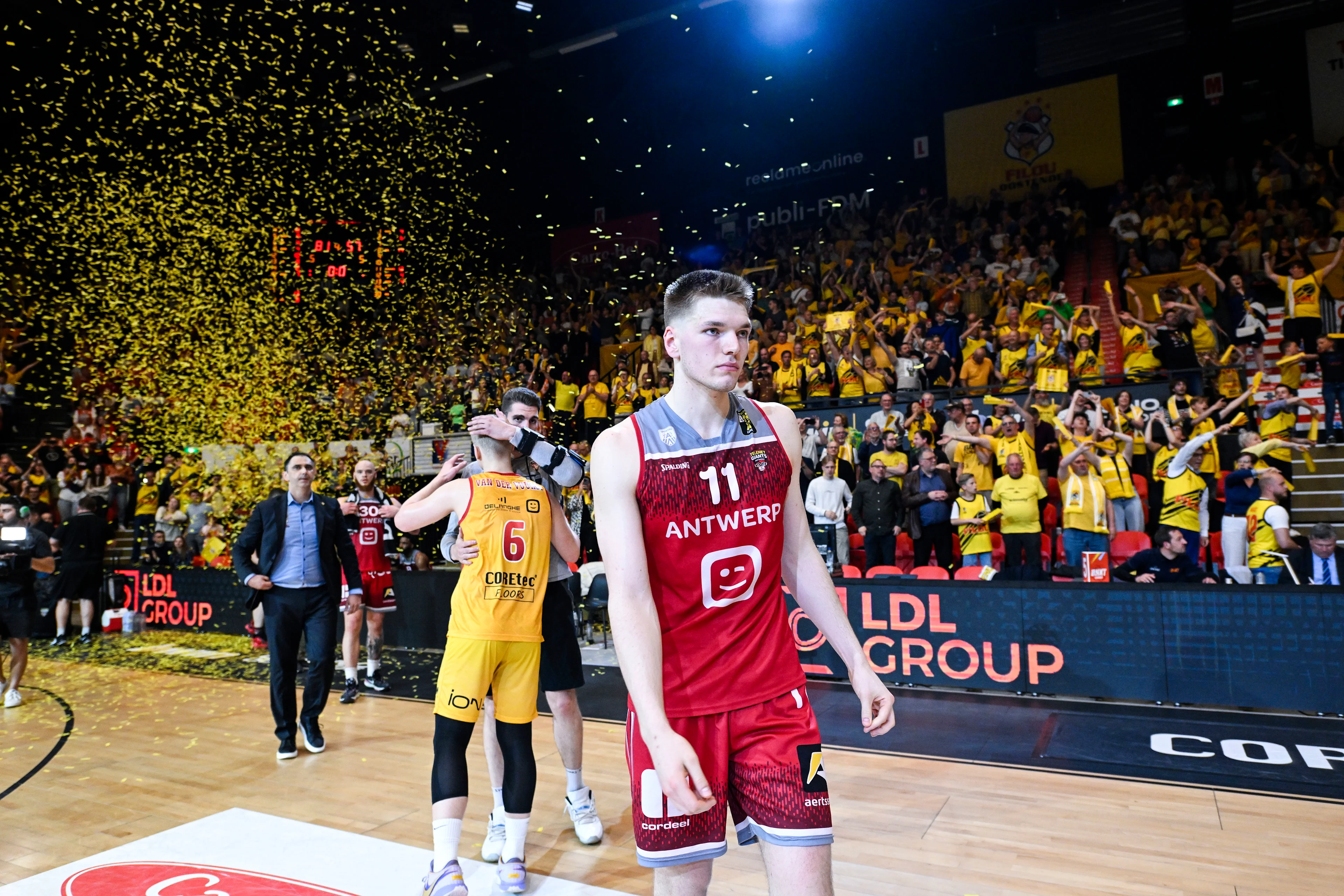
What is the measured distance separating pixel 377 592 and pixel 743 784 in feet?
21.7

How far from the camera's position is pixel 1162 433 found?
9.37 metres

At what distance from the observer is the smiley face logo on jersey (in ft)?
6.67

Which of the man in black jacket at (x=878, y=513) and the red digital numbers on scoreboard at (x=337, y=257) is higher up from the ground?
the red digital numbers on scoreboard at (x=337, y=257)

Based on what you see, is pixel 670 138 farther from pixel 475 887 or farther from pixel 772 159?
pixel 475 887

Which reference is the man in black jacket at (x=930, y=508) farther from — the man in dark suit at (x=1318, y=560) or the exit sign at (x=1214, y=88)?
the exit sign at (x=1214, y=88)

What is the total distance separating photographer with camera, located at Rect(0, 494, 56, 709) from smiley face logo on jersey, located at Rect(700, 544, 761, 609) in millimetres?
7453

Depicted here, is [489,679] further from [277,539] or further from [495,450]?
[277,539]

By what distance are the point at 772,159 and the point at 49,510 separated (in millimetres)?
16111

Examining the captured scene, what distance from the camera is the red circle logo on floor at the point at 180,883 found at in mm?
3547

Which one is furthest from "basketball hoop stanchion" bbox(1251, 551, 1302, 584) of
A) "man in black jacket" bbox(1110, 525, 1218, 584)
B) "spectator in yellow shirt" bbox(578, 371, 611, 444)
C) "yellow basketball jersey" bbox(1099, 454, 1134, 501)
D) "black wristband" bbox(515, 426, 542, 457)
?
"spectator in yellow shirt" bbox(578, 371, 611, 444)

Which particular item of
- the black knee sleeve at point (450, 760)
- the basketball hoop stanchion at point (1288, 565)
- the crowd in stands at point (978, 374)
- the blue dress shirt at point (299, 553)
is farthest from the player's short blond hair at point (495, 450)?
the basketball hoop stanchion at point (1288, 565)

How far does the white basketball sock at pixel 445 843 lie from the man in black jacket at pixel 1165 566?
6304mm

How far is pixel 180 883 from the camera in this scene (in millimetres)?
3662

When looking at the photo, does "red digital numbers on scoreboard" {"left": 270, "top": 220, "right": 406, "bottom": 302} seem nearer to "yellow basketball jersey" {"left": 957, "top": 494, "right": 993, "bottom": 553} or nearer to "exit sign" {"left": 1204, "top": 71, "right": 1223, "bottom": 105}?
"yellow basketball jersey" {"left": 957, "top": 494, "right": 993, "bottom": 553}
